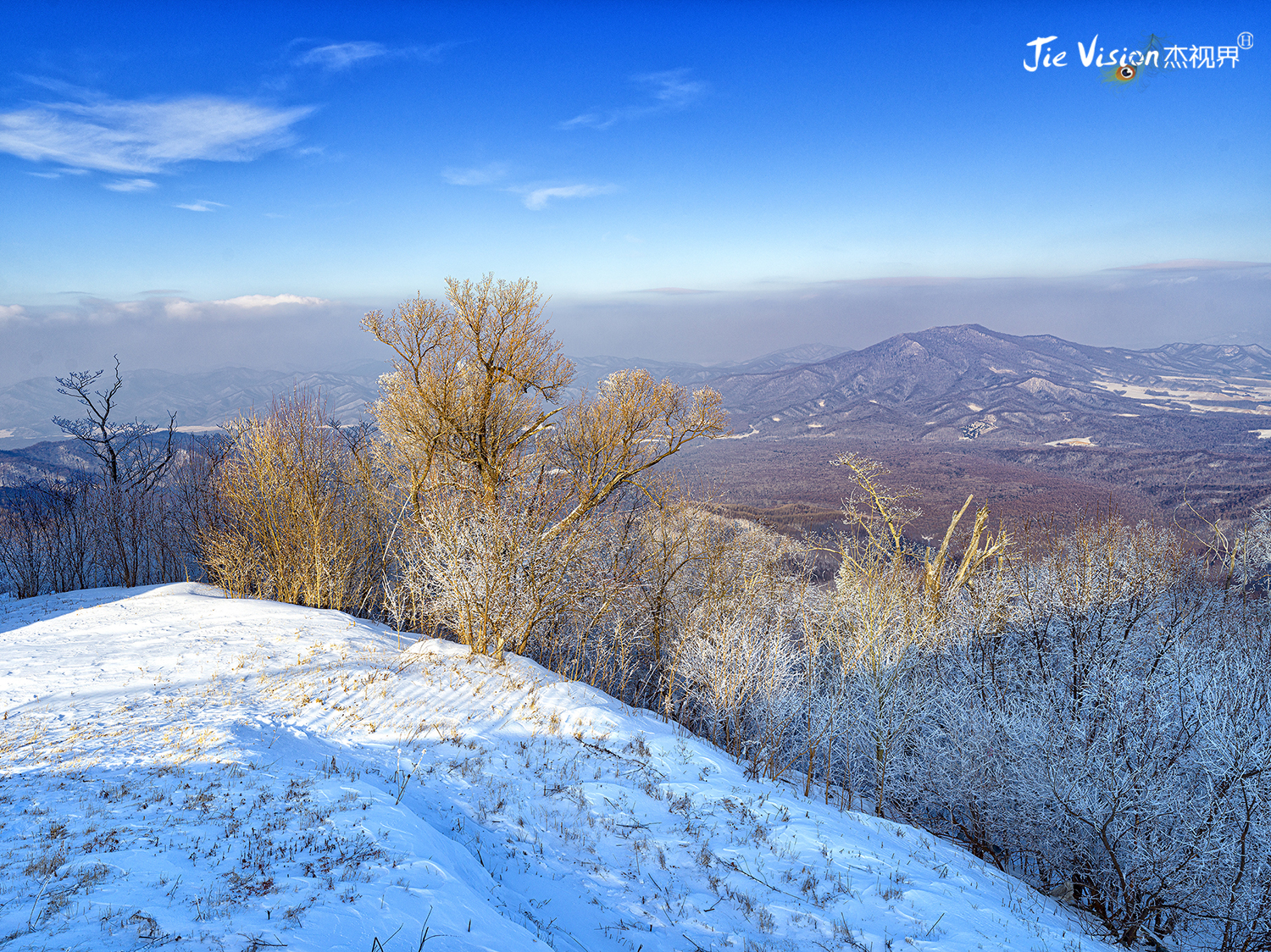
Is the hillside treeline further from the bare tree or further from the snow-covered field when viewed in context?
the bare tree

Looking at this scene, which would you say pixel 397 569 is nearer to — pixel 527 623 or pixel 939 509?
pixel 527 623

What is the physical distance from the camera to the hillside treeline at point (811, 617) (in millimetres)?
11273

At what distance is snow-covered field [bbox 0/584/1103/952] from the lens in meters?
4.90

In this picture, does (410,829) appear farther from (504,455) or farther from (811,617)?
(811,617)

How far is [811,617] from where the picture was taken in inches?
1051

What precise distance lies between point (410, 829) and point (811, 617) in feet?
75.4

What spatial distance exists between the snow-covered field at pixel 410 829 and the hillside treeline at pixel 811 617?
2.94 meters

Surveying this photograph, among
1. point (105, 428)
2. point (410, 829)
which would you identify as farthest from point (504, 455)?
point (105, 428)

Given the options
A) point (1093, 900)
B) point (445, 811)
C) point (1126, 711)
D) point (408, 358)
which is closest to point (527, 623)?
point (445, 811)

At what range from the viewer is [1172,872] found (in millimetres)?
10531

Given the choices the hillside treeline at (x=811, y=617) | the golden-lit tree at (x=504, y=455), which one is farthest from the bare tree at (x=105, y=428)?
the golden-lit tree at (x=504, y=455)

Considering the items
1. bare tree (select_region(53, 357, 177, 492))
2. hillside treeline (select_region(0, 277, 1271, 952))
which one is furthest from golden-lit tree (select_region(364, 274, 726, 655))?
bare tree (select_region(53, 357, 177, 492))

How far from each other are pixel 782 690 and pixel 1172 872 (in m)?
8.44

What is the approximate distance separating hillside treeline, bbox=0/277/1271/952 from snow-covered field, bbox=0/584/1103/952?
2.94 metres
